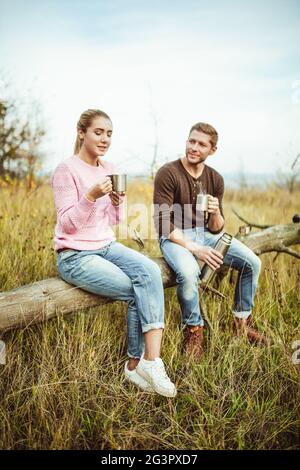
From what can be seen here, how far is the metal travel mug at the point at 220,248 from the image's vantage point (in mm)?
2977

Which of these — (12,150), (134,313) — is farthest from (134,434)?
(12,150)

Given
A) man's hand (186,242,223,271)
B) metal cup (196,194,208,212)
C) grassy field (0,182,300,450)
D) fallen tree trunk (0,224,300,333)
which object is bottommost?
grassy field (0,182,300,450)

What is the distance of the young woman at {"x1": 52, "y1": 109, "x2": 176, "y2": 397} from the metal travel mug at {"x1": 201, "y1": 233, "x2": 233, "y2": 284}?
57 cm

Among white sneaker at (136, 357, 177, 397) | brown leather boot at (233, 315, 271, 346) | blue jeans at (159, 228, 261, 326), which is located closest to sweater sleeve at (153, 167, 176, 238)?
Answer: blue jeans at (159, 228, 261, 326)

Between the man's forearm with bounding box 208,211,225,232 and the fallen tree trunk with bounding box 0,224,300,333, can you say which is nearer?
the fallen tree trunk with bounding box 0,224,300,333

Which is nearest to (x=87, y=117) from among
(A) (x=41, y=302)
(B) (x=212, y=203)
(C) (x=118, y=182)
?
(C) (x=118, y=182)

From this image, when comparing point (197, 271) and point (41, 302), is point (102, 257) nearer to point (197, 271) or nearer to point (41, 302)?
point (41, 302)

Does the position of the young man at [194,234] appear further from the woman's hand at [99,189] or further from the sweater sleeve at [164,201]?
the woman's hand at [99,189]

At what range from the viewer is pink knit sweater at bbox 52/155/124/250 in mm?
2557

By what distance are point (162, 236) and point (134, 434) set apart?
1.52 meters

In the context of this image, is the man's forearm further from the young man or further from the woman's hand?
the woman's hand

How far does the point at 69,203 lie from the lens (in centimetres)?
262

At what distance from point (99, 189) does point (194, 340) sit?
1232mm

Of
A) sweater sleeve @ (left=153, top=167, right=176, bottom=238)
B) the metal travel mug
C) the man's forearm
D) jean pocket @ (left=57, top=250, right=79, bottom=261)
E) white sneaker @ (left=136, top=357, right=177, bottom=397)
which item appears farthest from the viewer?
the man's forearm
